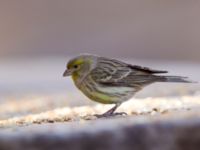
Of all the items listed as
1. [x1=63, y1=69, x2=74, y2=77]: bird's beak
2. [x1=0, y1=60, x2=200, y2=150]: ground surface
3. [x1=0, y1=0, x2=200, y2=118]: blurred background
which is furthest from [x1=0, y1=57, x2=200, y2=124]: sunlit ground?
[x1=0, y1=0, x2=200, y2=118]: blurred background

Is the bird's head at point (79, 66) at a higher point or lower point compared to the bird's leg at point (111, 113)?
higher

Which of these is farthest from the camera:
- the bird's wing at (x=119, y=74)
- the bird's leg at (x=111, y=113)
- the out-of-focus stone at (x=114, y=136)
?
the bird's wing at (x=119, y=74)

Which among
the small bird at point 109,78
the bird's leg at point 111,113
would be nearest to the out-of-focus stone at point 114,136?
the bird's leg at point 111,113

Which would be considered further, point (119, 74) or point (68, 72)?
point (68, 72)

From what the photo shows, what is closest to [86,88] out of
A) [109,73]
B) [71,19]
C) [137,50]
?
[109,73]

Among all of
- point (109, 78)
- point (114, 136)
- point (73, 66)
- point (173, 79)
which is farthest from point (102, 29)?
point (114, 136)

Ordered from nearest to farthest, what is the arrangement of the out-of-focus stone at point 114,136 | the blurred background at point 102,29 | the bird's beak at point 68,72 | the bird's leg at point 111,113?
1. the out-of-focus stone at point 114,136
2. the bird's leg at point 111,113
3. the bird's beak at point 68,72
4. the blurred background at point 102,29

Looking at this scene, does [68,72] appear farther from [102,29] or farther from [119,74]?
[102,29]

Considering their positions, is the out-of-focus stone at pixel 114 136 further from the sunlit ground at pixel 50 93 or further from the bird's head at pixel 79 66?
the bird's head at pixel 79 66
